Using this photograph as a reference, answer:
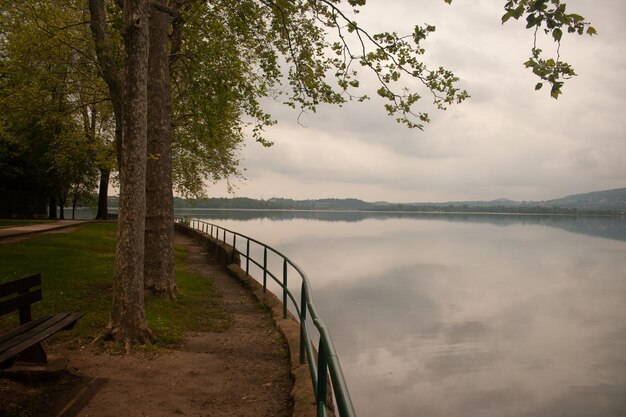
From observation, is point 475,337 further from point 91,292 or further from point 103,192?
point 103,192

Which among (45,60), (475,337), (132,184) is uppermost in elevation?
(45,60)

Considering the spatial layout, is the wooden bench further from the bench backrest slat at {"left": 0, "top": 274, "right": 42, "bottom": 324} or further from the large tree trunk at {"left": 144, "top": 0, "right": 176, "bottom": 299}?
the large tree trunk at {"left": 144, "top": 0, "right": 176, "bottom": 299}

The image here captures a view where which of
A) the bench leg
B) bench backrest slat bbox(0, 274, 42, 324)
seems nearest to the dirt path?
the bench leg

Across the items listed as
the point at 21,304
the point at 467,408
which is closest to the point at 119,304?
the point at 21,304

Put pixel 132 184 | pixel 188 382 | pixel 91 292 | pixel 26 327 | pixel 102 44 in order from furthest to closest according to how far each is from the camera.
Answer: pixel 91 292 → pixel 102 44 → pixel 132 184 → pixel 188 382 → pixel 26 327

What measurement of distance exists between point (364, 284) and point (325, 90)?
21334 millimetres

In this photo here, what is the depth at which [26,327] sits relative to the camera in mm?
5266

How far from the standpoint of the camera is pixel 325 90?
36.5 ft

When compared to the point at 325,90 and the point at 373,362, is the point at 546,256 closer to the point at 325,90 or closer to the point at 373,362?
the point at 373,362

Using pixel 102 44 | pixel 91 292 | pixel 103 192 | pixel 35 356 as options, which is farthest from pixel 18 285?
pixel 103 192

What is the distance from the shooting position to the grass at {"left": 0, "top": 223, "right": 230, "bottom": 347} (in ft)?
26.2

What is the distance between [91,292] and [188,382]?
5404mm

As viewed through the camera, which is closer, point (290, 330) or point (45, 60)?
point (290, 330)

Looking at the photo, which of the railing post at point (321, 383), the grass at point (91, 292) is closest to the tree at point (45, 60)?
the grass at point (91, 292)
